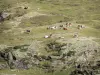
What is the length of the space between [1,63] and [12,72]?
3.57 meters

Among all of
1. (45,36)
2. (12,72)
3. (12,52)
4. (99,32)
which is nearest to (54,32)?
(45,36)

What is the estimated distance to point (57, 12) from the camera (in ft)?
319

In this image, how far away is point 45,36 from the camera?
6719 centimetres

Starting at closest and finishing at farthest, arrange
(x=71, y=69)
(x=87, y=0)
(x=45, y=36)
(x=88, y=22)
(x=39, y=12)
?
(x=71, y=69) < (x=45, y=36) < (x=88, y=22) < (x=39, y=12) < (x=87, y=0)

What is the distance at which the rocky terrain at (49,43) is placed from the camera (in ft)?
176

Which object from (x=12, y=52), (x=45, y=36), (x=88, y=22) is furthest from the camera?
(x=88, y=22)

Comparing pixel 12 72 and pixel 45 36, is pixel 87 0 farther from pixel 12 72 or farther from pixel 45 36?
pixel 12 72

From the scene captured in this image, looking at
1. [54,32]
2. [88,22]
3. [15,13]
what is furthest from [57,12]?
[54,32]

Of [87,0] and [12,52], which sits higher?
[12,52]

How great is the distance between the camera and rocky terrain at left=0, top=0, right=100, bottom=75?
5350cm

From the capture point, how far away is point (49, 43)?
6188 cm

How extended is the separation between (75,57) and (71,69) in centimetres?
318

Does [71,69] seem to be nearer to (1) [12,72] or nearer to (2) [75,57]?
(2) [75,57]

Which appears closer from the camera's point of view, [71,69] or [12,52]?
[71,69]
